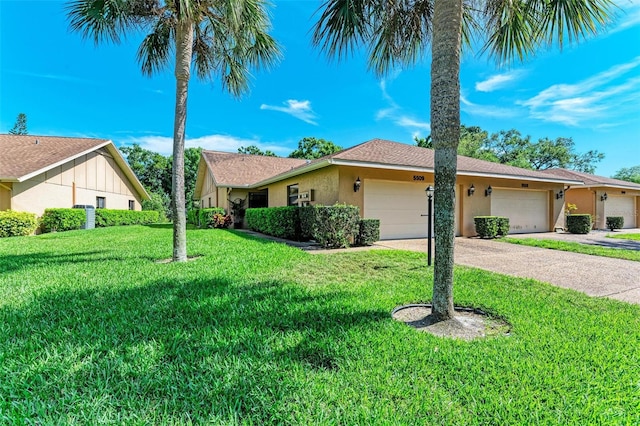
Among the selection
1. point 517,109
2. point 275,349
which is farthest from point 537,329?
point 517,109

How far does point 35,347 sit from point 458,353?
3.71 m

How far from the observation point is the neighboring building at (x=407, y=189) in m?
10.5

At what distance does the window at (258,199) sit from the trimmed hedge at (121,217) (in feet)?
32.0

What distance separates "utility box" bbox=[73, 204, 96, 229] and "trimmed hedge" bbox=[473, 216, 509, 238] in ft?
70.7

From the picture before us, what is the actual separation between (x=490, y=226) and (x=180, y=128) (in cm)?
1165

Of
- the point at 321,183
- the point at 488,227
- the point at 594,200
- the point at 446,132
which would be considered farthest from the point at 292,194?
the point at 594,200

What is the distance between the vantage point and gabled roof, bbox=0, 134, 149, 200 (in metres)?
14.6

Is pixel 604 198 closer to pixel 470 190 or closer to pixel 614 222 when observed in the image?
pixel 614 222

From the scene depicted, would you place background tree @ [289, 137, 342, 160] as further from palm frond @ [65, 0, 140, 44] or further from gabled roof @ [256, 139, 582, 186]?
palm frond @ [65, 0, 140, 44]

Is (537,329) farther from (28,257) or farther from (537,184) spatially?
(537,184)

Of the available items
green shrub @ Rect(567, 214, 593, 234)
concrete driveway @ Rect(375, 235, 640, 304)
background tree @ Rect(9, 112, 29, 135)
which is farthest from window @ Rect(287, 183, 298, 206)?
background tree @ Rect(9, 112, 29, 135)

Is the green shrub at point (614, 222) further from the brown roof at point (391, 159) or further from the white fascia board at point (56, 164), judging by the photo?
the white fascia board at point (56, 164)

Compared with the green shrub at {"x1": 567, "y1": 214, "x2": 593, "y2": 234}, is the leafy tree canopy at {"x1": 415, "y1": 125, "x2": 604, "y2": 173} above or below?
above

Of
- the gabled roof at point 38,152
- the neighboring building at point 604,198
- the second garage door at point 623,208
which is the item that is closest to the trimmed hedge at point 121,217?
the gabled roof at point 38,152
